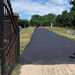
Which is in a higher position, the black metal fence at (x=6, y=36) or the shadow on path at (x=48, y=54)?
the black metal fence at (x=6, y=36)

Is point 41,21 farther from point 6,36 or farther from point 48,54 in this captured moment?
point 6,36

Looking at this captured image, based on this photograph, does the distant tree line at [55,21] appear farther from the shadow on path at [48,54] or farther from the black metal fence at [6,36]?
the black metal fence at [6,36]

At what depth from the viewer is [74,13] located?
9594 cm

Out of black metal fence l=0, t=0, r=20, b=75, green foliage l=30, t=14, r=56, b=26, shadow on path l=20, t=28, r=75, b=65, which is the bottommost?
green foliage l=30, t=14, r=56, b=26

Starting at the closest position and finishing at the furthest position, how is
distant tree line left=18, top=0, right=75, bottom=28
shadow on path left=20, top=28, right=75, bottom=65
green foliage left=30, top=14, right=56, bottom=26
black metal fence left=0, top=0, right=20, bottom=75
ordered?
black metal fence left=0, top=0, right=20, bottom=75 → shadow on path left=20, top=28, right=75, bottom=65 → distant tree line left=18, top=0, right=75, bottom=28 → green foliage left=30, top=14, right=56, bottom=26

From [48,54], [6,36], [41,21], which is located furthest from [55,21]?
[6,36]

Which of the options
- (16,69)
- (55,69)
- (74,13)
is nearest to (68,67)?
(55,69)

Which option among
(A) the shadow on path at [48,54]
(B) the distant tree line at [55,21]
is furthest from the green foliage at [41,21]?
(A) the shadow on path at [48,54]

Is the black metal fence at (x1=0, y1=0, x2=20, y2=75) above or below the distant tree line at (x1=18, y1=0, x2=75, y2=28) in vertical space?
above

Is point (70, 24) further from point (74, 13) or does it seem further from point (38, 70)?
point (38, 70)

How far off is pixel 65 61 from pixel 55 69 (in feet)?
7.54

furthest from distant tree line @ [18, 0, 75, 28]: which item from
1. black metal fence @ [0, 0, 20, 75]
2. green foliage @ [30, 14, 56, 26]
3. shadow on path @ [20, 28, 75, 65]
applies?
black metal fence @ [0, 0, 20, 75]

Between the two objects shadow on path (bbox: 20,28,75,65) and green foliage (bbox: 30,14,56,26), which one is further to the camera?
green foliage (bbox: 30,14,56,26)

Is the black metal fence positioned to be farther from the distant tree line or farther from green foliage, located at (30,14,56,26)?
green foliage, located at (30,14,56,26)
